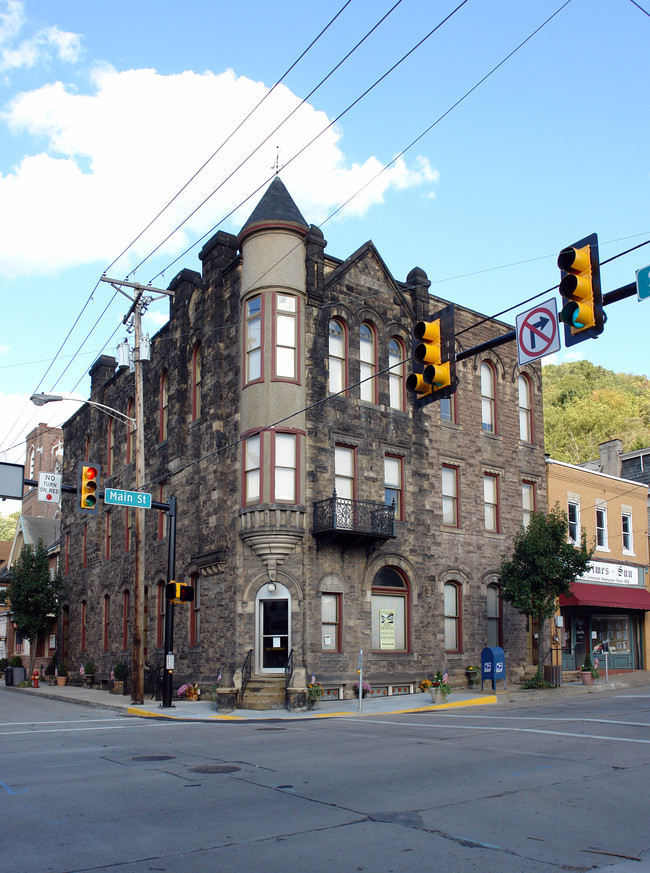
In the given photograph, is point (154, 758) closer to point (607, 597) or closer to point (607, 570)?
point (607, 597)

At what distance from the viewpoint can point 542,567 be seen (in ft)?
85.1

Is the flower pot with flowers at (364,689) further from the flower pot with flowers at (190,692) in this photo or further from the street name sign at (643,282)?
the street name sign at (643,282)

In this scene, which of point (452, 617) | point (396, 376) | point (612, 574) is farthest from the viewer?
point (612, 574)

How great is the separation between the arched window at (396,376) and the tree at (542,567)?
598 centimetres

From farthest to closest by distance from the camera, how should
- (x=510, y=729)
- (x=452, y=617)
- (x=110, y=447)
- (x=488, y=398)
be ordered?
(x=110, y=447)
(x=488, y=398)
(x=452, y=617)
(x=510, y=729)

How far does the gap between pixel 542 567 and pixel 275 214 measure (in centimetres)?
1375

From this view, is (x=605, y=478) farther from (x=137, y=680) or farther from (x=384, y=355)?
(x=137, y=680)

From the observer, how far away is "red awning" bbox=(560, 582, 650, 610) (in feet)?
104

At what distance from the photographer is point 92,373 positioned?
4128 centimetres

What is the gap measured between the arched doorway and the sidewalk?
1.64m

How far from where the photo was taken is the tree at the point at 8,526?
101344mm

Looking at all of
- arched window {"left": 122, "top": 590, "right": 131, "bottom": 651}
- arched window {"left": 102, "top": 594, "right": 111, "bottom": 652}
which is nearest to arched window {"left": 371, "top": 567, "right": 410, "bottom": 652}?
arched window {"left": 122, "top": 590, "right": 131, "bottom": 651}

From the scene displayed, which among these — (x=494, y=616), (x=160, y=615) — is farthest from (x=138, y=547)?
(x=494, y=616)

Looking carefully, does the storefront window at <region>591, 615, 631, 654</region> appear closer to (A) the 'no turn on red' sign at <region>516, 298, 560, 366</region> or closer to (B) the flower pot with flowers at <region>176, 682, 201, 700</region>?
(B) the flower pot with flowers at <region>176, 682, 201, 700</region>
